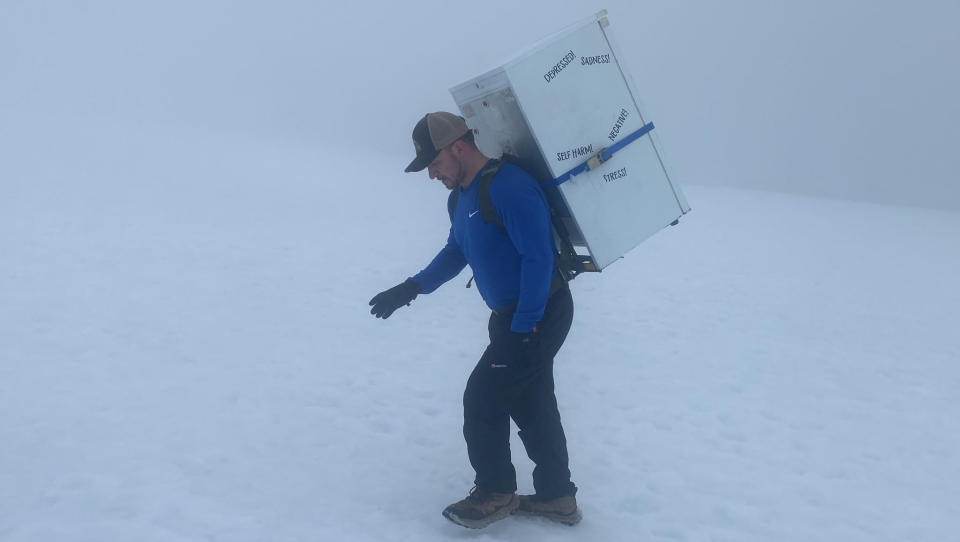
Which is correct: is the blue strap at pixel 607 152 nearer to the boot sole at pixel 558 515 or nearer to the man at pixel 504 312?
the man at pixel 504 312

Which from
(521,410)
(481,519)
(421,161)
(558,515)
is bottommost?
(558,515)

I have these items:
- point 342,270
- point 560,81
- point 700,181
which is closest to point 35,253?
point 342,270

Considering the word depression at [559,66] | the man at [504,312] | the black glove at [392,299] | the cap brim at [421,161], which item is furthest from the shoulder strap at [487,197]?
the black glove at [392,299]

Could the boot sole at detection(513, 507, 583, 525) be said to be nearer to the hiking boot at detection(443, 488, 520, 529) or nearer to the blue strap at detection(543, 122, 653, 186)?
the hiking boot at detection(443, 488, 520, 529)

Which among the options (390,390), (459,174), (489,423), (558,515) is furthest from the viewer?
(390,390)

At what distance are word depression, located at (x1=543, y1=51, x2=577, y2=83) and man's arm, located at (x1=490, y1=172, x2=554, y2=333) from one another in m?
0.43

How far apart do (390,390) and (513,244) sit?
279 cm

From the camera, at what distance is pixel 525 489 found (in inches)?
A: 176

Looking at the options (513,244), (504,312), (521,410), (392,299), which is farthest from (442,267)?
(521,410)

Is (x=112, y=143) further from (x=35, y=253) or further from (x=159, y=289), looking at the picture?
(x=159, y=289)

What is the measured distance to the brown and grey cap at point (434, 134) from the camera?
3487mm

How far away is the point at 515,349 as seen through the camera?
3.62m

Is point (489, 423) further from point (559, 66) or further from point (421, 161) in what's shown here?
point (559, 66)

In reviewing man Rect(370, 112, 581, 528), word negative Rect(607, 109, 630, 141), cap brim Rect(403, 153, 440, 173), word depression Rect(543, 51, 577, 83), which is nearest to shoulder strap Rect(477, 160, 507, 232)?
man Rect(370, 112, 581, 528)
